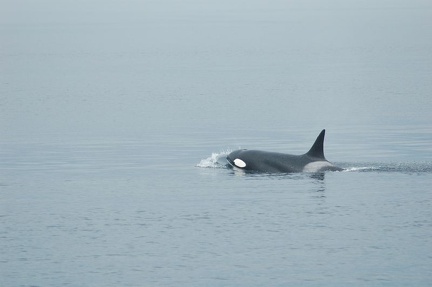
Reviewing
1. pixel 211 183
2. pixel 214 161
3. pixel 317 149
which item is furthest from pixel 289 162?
pixel 214 161

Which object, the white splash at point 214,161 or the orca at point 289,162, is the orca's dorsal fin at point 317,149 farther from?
the white splash at point 214,161

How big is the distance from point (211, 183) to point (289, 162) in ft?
5.58

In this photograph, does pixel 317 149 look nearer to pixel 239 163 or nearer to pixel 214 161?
pixel 239 163

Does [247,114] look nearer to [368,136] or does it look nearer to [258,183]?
[368,136]

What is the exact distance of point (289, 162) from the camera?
78.8ft

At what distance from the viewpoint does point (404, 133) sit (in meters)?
31.5

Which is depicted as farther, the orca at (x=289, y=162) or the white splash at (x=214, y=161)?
the white splash at (x=214, y=161)

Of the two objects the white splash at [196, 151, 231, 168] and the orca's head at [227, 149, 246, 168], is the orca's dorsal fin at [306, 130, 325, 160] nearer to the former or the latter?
the orca's head at [227, 149, 246, 168]

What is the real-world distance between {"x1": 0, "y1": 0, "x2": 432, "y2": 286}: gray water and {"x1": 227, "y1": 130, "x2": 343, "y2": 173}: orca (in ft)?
1.10

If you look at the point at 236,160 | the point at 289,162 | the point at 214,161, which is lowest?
→ the point at 289,162

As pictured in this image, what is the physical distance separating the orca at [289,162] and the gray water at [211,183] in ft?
1.10

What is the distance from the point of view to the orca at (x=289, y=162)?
23.9 m

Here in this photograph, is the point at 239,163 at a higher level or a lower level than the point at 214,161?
lower

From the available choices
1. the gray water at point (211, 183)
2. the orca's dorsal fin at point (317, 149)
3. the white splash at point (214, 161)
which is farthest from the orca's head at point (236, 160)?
the orca's dorsal fin at point (317, 149)
